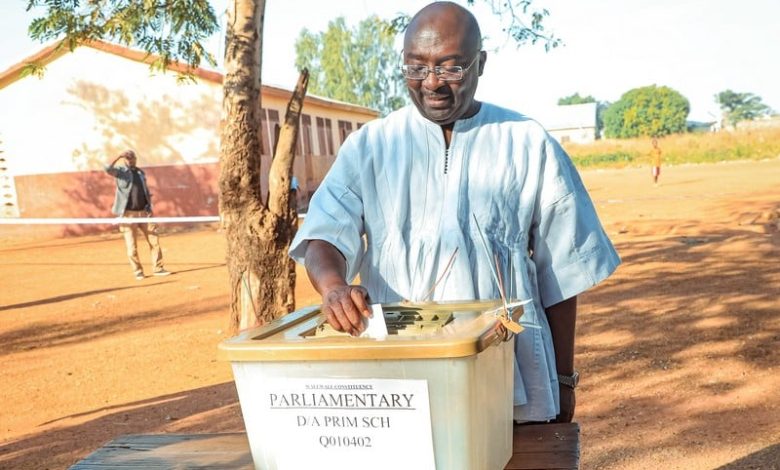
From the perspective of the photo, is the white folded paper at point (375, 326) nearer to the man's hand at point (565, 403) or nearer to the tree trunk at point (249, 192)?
the man's hand at point (565, 403)

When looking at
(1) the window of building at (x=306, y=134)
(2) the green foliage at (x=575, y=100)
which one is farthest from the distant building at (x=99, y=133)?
(2) the green foliage at (x=575, y=100)

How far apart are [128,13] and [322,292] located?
22.0 ft

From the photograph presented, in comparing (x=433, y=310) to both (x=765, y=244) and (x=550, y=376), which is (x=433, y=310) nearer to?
(x=550, y=376)

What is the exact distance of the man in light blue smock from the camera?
1681 mm

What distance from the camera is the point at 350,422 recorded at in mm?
1225

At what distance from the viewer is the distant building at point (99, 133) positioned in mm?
19500

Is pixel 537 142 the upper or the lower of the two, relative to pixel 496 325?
upper

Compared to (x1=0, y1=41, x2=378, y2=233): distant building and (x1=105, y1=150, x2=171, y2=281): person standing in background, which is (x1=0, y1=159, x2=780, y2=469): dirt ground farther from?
(x1=0, y1=41, x2=378, y2=233): distant building

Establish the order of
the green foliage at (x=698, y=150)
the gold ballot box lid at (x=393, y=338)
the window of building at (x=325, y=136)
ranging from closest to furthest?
1. the gold ballot box lid at (x=393, y=338)
2. the window of building at (x=325, y=136)
3. the green foliage at (x=698, y=150)

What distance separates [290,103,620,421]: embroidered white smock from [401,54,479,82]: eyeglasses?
0.41ft

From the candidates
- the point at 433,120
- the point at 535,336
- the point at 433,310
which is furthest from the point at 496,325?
the point at 433,120

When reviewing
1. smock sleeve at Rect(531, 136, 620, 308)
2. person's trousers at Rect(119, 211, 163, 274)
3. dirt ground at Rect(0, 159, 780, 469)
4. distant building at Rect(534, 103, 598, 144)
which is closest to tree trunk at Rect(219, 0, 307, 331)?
dirt ground at Rect(0, 159, 780, 469)

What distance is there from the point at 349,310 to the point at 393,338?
16cm

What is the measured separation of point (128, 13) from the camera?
7430mm
